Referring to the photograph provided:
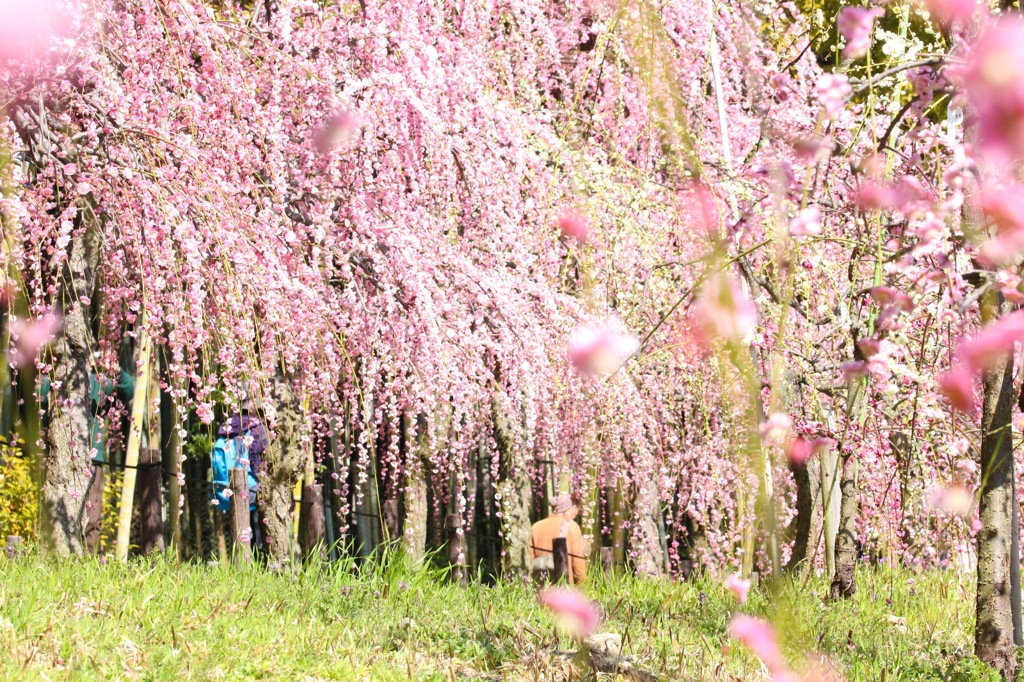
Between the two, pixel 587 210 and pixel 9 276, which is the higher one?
pixel 587 210

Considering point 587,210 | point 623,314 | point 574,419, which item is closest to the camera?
point 587,210

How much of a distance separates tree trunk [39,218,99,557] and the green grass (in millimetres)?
392

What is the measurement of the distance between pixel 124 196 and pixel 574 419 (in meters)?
4.74

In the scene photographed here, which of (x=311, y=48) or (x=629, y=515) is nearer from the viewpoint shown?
(x=311, y=48)

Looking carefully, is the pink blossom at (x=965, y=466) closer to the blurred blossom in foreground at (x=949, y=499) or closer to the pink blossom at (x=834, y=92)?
the blurred blossom in foreground at (x=949, y=499)

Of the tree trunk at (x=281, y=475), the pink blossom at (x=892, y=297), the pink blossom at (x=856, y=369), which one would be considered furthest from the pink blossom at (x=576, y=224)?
the pink blossom at (x=892, y=297)

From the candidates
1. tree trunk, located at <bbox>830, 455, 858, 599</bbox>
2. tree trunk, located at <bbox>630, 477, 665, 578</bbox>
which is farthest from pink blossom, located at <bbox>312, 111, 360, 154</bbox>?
tree trunk, located at <bbox>630, 477, 665, 578</bbox>

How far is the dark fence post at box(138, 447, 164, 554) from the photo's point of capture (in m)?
7.88

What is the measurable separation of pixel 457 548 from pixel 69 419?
3003 millimetres

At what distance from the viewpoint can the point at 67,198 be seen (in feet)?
20.0

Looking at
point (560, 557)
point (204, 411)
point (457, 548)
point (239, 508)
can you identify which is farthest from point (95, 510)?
point (204, 411)

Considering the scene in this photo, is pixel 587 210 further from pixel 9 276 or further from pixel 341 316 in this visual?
pixel 9 276

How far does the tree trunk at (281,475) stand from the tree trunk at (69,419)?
2.08 meters

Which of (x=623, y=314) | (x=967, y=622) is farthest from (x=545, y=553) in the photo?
(x=967, y=622)
